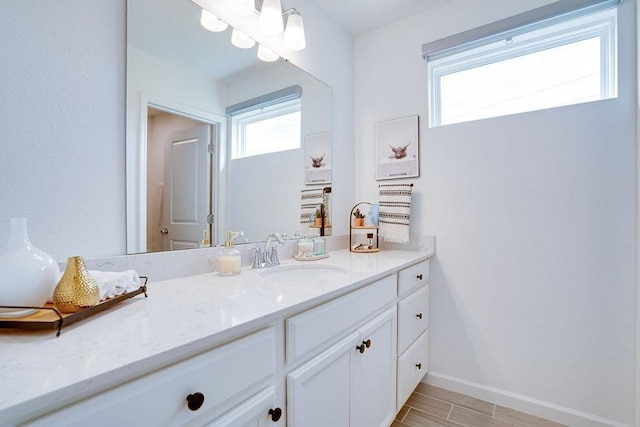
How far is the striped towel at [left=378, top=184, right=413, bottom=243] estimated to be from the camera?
6.22 feet

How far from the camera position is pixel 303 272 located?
4.89ft

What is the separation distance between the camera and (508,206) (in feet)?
5.49

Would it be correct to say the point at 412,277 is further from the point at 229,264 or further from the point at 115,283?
the point at 115,283

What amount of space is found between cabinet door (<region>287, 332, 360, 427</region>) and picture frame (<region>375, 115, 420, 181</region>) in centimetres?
125

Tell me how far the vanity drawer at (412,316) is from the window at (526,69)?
1.09 meters

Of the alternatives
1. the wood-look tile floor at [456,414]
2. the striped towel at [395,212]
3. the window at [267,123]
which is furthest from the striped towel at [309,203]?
the wood-look tile floor at [456,414]

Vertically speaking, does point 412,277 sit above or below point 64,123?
below

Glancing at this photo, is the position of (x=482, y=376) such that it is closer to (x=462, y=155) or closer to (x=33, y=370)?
(x=462, y=155)

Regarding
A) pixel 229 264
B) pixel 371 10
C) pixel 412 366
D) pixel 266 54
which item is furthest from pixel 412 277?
pixel 371 10

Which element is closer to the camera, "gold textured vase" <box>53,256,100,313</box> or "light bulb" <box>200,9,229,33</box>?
"gold textured vase" <box>53,256,100,313</box>

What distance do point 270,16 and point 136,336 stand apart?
58.4 inches

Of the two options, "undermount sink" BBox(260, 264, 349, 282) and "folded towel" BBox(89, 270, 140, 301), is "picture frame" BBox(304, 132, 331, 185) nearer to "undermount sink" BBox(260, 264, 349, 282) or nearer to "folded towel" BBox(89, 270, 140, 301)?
"undermount sink" BBox(260, 264, 349, 282)

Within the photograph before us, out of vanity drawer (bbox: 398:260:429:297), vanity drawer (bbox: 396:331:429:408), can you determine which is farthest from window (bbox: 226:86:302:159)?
vanity drawer (bbox: 396:331:429:408)

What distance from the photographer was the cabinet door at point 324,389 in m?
0.83
